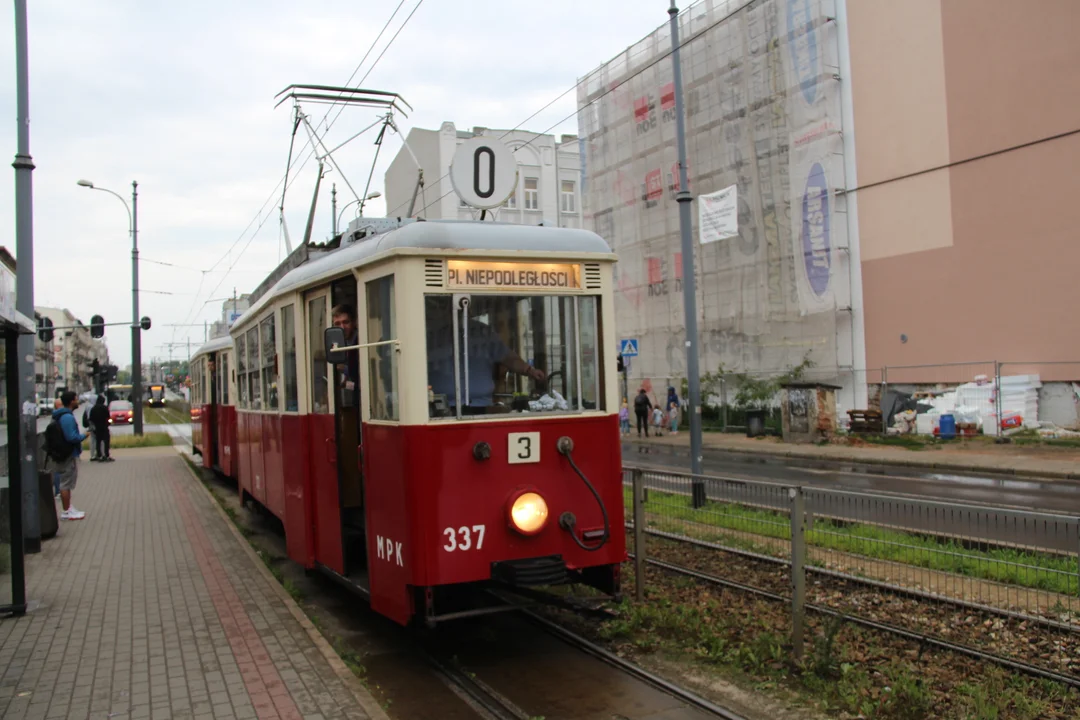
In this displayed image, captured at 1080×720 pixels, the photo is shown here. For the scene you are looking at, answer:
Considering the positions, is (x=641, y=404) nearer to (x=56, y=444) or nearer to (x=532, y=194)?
(x=56, y=444)

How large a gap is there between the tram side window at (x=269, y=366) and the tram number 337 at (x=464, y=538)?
3.93 meters

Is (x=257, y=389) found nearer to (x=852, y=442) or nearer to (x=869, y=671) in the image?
(x=869, y=671)

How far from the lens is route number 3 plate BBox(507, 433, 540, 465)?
615cm

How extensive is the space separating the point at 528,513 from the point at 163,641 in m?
3.05

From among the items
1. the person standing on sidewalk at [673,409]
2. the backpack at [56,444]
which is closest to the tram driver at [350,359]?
the backpack at [56,444]

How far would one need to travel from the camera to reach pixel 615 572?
21.5 feet

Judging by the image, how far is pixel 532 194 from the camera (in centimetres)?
4666

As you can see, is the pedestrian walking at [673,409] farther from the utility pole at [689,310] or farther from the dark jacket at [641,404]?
the utility pole at [689,310]

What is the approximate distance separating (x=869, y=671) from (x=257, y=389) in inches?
286

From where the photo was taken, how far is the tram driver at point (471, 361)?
6043 mm

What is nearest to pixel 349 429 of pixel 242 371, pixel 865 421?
pixel 242 371

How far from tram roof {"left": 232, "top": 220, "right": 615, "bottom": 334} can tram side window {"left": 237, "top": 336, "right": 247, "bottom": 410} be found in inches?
193

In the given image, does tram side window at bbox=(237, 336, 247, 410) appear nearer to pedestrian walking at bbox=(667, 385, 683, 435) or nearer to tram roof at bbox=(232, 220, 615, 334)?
tram roof at bbox=(232, 220, 615, 334)

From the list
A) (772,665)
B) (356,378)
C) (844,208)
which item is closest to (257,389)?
(356,378)
